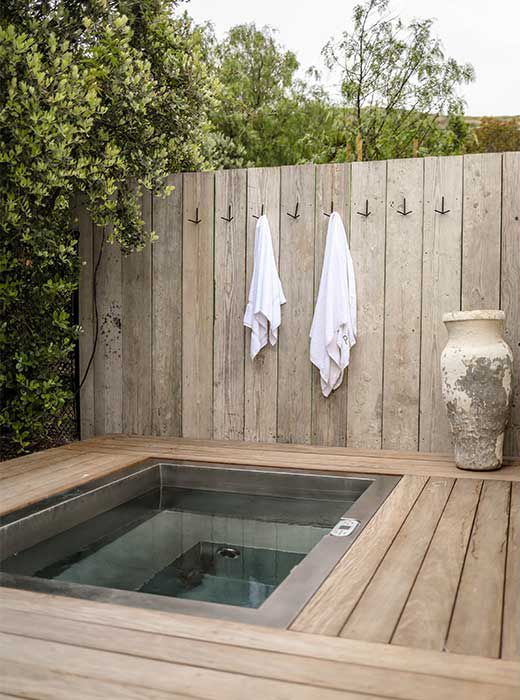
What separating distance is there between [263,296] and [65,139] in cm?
139

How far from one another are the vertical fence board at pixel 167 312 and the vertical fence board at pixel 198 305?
4cm

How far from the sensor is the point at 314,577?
1.99 meters

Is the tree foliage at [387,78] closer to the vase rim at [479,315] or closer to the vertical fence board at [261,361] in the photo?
the vertical fence board at [261,361]

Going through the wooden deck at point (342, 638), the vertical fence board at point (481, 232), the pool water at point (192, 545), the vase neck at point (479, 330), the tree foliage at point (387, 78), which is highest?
the tree foliage at point (387, 78)

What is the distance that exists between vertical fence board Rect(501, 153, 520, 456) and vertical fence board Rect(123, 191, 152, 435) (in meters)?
2.16

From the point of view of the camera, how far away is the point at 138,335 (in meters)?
4.53

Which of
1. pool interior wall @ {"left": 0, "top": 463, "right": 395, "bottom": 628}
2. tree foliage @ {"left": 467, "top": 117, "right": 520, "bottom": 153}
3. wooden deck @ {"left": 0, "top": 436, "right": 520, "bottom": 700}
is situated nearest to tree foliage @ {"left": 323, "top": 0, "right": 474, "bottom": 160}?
tree foliage @ {"left": 467, "top": 117, "right": 520, "bottom": 153}

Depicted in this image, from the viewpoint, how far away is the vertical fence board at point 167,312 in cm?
442

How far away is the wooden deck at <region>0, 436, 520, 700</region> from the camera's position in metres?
1.39

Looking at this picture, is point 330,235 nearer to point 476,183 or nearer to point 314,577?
point 476,183

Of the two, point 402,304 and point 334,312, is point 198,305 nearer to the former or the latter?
point 334,312

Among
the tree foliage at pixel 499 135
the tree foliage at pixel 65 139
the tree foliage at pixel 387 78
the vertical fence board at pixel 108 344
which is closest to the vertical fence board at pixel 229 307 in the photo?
the tree foliage at pixel 65 139

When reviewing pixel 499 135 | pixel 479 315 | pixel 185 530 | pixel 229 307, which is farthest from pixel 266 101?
pixel 185 530

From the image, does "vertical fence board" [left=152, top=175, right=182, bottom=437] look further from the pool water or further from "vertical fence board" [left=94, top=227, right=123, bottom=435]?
the pool water
